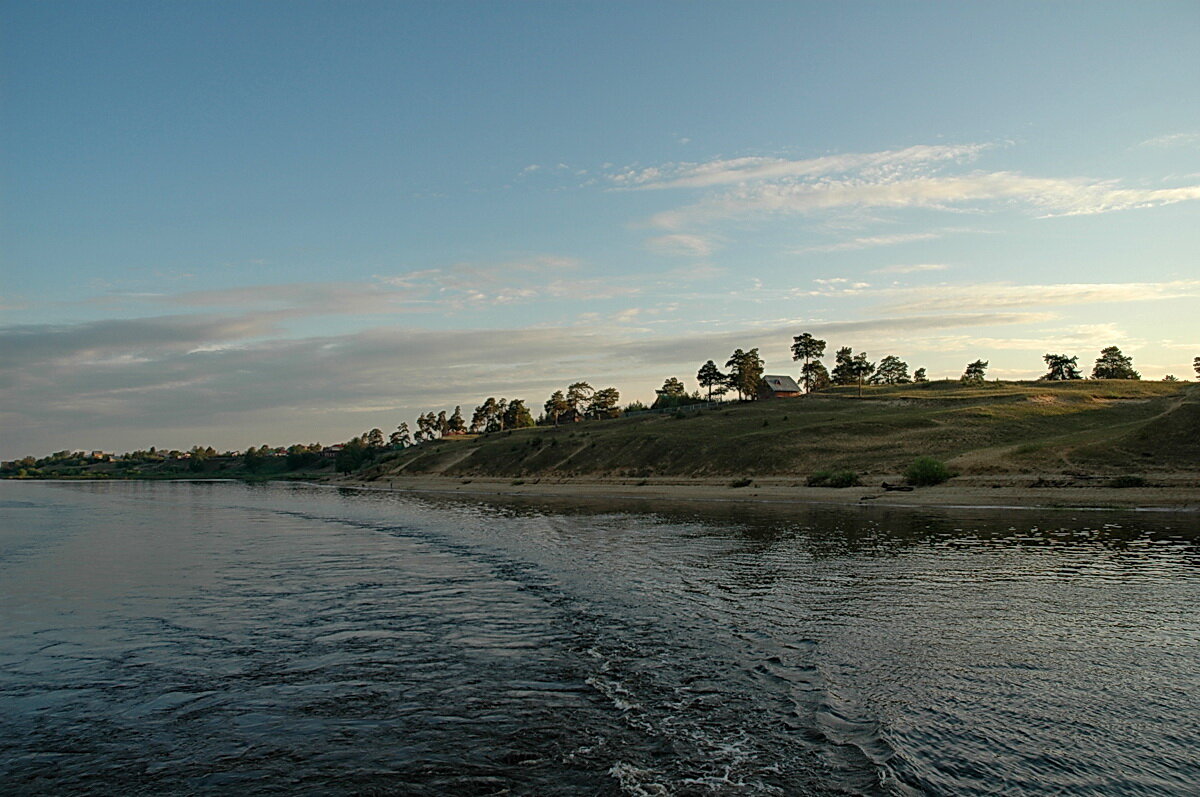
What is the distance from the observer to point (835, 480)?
67312 mm

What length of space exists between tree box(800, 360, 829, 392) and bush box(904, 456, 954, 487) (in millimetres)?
114179

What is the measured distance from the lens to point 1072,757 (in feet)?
37.3

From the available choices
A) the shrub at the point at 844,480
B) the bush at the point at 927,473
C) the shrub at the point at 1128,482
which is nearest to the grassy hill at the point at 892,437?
the bush at the point at 927,473

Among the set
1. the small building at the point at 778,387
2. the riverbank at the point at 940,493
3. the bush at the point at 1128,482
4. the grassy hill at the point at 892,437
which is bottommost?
the riverbank at the point at 940,493

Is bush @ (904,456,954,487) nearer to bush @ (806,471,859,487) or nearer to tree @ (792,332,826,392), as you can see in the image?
bush @ (806,471,859,487)

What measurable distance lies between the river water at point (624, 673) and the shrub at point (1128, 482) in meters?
19.5

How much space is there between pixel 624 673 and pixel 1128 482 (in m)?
48.0

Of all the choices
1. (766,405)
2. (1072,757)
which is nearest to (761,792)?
(1072,757)

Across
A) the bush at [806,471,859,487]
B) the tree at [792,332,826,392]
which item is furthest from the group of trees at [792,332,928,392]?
the bush at [806,471,859,487]

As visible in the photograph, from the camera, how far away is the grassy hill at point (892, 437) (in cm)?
5844

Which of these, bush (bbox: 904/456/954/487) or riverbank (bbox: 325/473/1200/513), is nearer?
riverbank (bbox: 325/473/1200/513)

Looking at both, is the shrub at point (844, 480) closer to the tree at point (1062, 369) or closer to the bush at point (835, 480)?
the bush at point (835, 480)

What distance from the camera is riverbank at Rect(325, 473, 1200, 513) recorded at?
4672 cm

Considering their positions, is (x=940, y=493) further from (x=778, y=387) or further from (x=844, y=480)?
(x=778, y=387)
